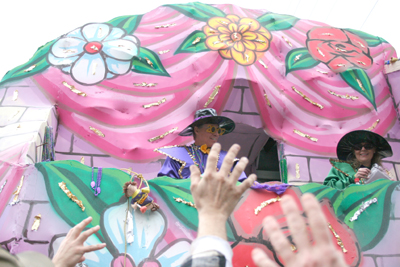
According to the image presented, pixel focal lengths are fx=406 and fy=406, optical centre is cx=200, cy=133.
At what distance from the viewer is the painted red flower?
5.07 meters

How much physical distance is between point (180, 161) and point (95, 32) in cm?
207

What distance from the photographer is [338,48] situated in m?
5.23

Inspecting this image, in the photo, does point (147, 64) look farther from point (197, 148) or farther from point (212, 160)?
point (212, 160)

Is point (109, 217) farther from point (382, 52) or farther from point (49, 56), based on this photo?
point (382, 52)

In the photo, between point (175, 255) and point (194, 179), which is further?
point (175, 255)

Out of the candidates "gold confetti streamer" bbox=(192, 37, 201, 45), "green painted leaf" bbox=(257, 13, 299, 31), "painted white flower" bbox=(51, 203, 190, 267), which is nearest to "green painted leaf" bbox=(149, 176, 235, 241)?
"painted white flower" bbox=(51, 203, 190, 267)

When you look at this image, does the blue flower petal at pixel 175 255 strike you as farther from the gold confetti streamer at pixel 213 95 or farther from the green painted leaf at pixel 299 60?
the green painted leaf at pixel 299 60

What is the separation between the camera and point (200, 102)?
4477 mm

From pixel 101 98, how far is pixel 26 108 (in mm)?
733

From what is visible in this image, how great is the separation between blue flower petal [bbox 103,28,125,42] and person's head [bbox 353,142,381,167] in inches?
113

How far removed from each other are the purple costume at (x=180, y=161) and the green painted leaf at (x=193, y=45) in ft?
4.71

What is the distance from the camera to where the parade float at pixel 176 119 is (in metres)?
2.89

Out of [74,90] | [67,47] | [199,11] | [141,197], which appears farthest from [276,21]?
[141,197]

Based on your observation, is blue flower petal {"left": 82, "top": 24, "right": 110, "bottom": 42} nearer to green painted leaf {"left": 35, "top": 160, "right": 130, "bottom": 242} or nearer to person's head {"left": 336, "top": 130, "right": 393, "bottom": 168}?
green painted leaf {"left": 35, "top": 160, "right": 130, "bottom": 242}
